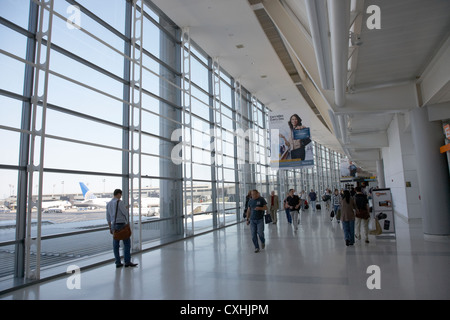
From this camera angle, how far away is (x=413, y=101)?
970cm

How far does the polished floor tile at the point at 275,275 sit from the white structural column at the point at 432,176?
2.23 ft

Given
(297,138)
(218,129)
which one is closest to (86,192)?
(297,138)

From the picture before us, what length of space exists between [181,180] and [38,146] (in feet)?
19.9

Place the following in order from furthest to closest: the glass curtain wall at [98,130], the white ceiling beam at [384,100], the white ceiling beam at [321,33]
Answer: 1. the white ceiling beam at [384,100]
2. the glass curtain wall at [98,130]
3. the white ceiling beam at [321,33]

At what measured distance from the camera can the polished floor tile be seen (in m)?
4.57

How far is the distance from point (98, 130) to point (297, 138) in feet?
24.9

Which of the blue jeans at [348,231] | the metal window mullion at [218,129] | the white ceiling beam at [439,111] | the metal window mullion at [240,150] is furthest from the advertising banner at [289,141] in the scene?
the metal window mullion at [240,150]

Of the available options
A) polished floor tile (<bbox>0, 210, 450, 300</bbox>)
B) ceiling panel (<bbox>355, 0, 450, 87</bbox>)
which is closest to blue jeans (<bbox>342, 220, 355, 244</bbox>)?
polished floor tile (<bbox>0, 210, 450, 300</bbox>)

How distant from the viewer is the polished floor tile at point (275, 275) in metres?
4.57

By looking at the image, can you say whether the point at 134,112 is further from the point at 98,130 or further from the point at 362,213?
the point at 362,213

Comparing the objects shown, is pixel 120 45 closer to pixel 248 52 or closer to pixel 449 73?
pixel 248 52

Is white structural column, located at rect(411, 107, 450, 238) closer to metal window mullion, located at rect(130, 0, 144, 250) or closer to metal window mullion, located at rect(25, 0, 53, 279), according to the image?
metal window mullion, located at rect(130, 0, 144, 250)

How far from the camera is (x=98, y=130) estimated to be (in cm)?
828

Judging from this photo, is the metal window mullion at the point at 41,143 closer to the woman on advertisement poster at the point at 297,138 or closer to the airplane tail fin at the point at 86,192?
the airplane tail fin at the point at 86,192
